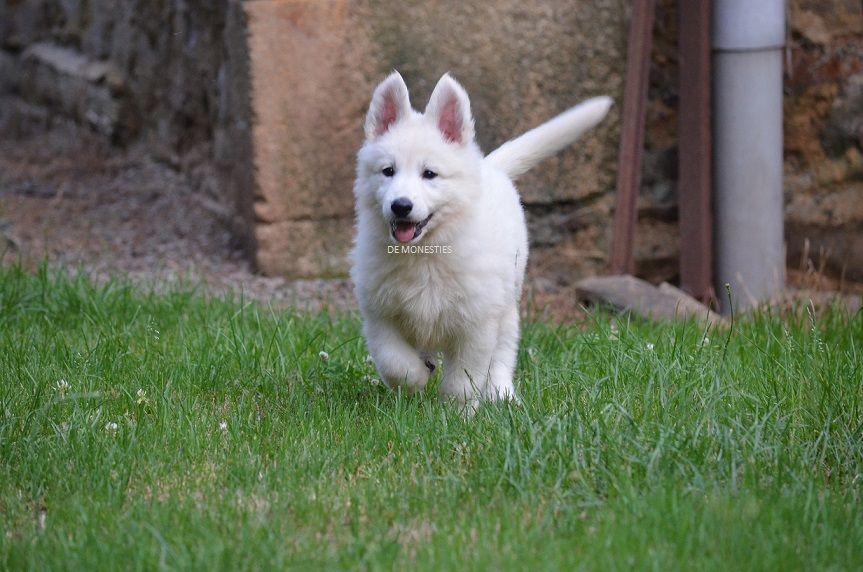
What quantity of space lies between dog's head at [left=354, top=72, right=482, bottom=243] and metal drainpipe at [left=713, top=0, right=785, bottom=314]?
6.87 feet

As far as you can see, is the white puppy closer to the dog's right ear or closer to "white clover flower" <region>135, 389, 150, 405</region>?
the dog's right ear

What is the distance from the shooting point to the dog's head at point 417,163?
3264 mm

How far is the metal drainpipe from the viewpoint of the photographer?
5.11 meters

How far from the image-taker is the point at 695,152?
529 cm

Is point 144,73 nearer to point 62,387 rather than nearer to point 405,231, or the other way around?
point 62,387

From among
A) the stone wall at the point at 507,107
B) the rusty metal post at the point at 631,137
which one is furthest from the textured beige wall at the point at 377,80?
the rusty metal post at the point at 631,137

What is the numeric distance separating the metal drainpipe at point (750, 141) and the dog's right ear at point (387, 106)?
2.25m

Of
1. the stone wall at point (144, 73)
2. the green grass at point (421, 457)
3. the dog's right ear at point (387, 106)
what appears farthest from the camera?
the stone wall at point (144, 73)

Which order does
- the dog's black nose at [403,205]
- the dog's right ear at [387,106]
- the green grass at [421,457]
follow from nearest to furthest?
the green grass at [421,457] → the dog's black nose at [403,205] → the dog's right ear at [387,106]

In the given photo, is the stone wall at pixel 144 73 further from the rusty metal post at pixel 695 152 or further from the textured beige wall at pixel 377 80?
the rusty metal post at pixel 695 152

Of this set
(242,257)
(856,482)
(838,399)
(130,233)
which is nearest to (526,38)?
(242,257)

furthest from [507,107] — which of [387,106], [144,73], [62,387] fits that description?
[62,387]

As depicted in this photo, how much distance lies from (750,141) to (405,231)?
2.48 m

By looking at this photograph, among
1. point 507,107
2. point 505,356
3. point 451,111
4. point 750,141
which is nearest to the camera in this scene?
point 451,111
